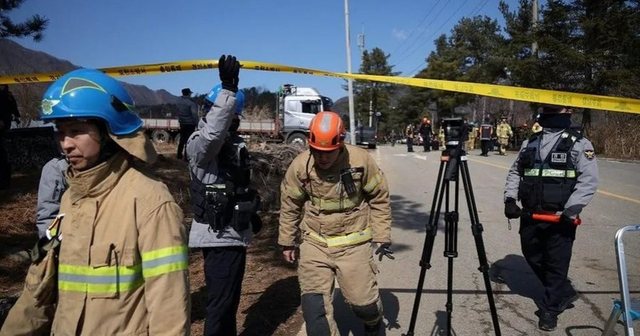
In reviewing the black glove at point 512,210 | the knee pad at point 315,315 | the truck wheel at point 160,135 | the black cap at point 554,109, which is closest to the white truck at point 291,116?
the truck wheel at point 160,135

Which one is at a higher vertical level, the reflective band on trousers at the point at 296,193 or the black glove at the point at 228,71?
the black glove at the point at 228,71

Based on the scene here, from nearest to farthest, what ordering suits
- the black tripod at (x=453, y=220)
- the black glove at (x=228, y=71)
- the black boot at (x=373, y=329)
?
1. the black glove at (x=228, y=71)
2. the black tripod at (x=453, y=220)
3. the black boot at (x=373, y=329)

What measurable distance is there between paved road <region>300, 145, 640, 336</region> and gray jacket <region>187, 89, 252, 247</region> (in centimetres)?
147

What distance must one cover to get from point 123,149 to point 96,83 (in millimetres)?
286

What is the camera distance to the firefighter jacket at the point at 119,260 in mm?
1771

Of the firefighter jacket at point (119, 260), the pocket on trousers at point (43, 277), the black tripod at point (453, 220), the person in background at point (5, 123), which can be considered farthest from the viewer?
the person in background at point (5, 123)

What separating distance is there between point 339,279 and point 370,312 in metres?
0.32

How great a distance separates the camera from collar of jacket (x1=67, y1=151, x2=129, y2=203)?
1816 mm

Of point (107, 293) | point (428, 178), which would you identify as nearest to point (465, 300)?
point (107, 293)

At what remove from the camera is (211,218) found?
3234 mm

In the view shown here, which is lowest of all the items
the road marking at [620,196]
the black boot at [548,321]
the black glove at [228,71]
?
the road marking at [620,196]

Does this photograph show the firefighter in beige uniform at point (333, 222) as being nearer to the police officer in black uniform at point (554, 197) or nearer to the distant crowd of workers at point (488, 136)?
the police officer in black uniform at point (554, 197)

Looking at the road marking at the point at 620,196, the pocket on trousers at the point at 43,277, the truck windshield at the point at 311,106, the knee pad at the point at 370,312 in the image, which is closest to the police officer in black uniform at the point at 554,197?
the knee pad at the point at 370,312

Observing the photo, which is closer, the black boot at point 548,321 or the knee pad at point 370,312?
the knee pad at point 370,312
